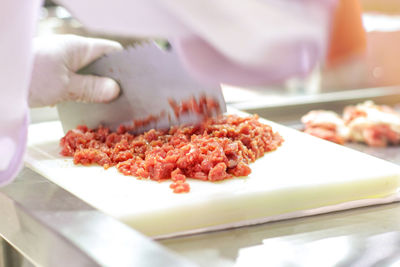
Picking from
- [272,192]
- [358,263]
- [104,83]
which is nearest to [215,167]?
Result: [272,192]

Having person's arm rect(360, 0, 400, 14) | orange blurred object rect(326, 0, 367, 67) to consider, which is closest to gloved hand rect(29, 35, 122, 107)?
orange blurred object rect(326, 0, 367, 67)

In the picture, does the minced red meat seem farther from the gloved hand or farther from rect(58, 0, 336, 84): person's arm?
rect(58, 0, 336, 84): person's arm

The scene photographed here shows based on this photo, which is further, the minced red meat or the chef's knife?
the chef's knife

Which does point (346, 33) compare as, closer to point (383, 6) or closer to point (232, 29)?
point (232, 29)

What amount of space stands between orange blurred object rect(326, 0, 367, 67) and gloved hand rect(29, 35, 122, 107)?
1.06 metres

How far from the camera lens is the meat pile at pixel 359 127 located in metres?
1.81

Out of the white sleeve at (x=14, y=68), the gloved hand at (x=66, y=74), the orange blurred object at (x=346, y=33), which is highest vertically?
the orange blurred object at (x=346, y=33)

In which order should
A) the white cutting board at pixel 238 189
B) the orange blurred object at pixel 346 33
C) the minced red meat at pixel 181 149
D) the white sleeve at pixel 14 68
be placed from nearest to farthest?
the orange blurred object at pixel 346 33
the white sleeve at pixel 14 68
the white cutting board at pixel 238 189
the minced red meat at pixel 181 149

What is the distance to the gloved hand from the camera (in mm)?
1531

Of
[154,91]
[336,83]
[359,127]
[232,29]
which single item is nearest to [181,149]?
[154,91]

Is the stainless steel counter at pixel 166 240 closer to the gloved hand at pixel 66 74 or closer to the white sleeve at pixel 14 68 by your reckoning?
the white sleeve at pixel 14 68

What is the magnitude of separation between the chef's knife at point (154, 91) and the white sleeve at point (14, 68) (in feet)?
2.32

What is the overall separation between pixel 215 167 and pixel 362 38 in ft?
2.22

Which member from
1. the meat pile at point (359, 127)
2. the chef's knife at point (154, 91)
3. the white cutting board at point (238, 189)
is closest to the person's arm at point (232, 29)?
the white cutting board at point (238, 189)
